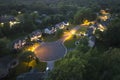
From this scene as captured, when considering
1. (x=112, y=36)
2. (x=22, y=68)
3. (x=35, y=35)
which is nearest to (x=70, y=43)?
(x=112, y=36)

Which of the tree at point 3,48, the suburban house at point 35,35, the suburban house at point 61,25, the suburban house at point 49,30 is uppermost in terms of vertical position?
the tree at point 3,48

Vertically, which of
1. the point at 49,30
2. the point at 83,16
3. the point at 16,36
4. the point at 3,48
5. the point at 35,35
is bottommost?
the point at 83,16

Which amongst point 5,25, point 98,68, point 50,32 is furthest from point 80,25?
point 98,68

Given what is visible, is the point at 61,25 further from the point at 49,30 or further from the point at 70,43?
the point at 70,43

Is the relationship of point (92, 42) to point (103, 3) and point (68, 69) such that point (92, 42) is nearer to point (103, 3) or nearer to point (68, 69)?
point (68, 69)

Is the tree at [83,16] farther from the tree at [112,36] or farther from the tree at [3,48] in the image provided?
the tree at [3,48]

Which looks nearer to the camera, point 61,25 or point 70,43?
point 70,43

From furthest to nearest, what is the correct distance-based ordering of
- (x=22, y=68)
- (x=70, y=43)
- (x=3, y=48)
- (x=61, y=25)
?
(x=61, y=25), (x=70, y=43), (x=3, y=48), (x=22, y=68)

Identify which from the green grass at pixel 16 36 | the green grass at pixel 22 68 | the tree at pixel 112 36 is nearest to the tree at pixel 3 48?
the green grass at pixel 22 68

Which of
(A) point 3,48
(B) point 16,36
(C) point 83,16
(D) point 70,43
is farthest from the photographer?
(C) point 83,16

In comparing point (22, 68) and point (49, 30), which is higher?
point (22, 68)

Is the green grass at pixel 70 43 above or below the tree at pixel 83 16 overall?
above
